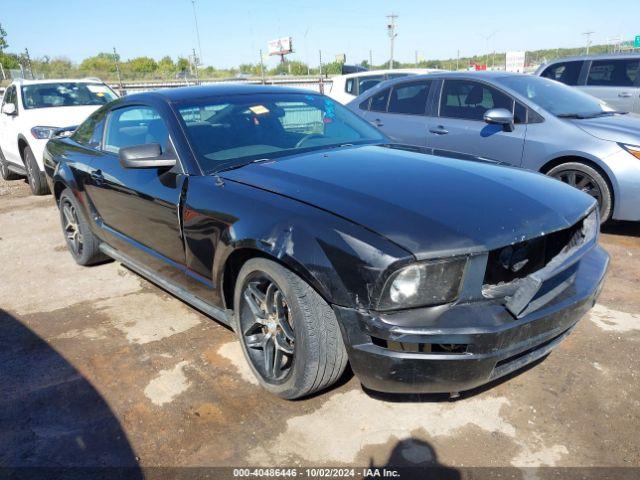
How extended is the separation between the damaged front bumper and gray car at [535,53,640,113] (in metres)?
7.90

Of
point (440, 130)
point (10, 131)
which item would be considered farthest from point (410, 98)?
point (10, 131)

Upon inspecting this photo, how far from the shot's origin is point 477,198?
2.37m

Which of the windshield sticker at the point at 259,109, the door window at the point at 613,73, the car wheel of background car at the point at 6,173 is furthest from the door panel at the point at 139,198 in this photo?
the door window at the point at 613,73

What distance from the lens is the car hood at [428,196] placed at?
210 cm

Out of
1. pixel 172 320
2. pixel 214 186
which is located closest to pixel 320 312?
pixel 214 186

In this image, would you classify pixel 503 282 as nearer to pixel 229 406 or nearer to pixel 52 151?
pixel 229 406

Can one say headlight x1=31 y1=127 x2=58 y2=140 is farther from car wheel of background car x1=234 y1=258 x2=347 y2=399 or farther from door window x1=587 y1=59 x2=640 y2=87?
door window x1=587 y1=59 x2=640 y2=87

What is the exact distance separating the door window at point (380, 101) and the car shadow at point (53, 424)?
15.3ft

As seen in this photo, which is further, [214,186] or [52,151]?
[52,151]

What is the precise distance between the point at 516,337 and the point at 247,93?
2.40 metres

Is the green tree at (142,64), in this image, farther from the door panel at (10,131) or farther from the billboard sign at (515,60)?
the door panel at (10,131)

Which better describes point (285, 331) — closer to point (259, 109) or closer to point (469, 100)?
point (259, 109)

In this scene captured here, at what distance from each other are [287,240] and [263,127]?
1.26 m

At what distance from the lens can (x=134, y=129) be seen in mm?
3795
